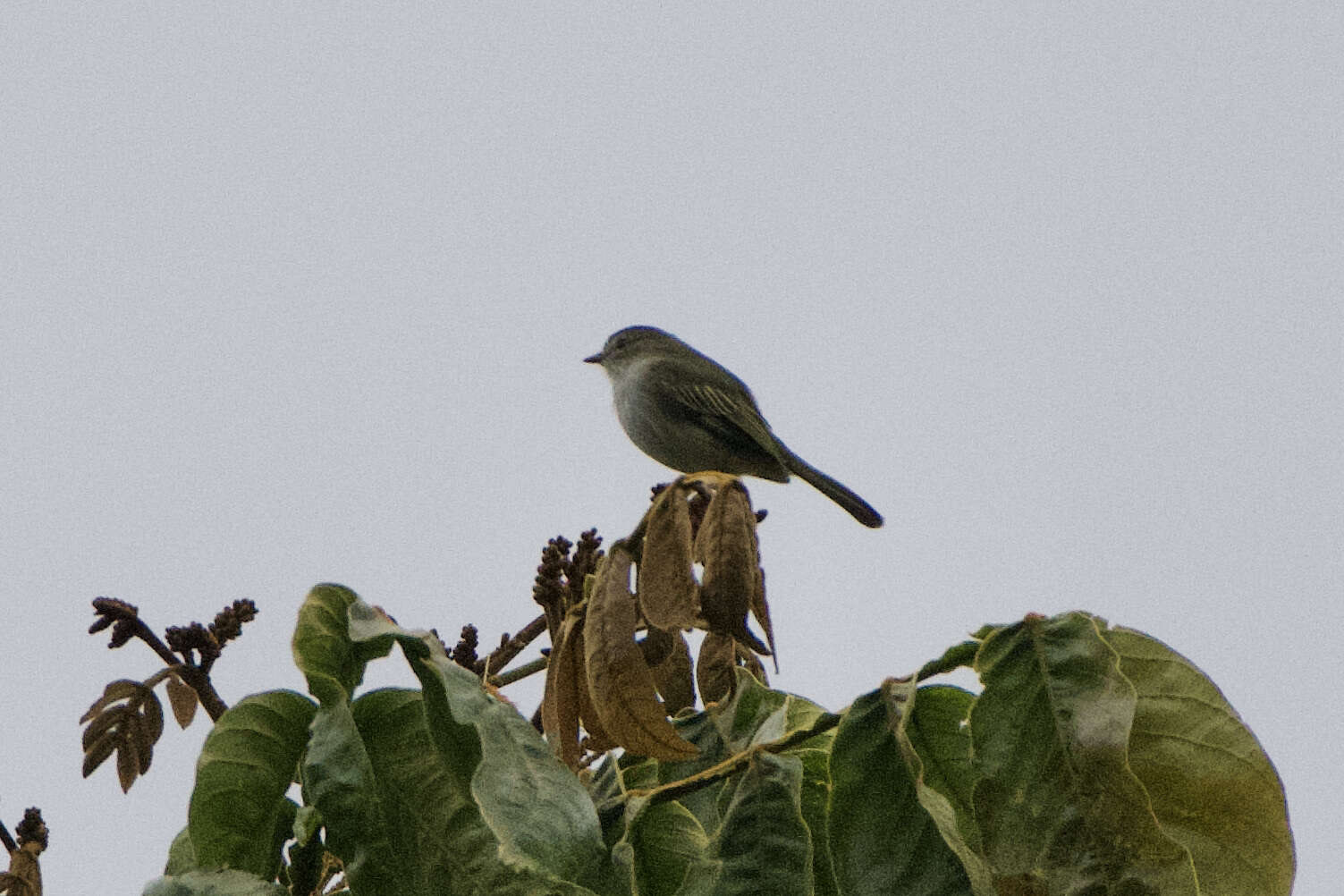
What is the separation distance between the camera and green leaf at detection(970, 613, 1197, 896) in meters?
1.60

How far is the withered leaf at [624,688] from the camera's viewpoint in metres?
1.96

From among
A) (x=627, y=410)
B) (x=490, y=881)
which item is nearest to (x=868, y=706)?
(x=490, y=881)

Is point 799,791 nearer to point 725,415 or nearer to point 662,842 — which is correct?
point 662,842

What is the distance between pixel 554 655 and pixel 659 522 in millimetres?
249

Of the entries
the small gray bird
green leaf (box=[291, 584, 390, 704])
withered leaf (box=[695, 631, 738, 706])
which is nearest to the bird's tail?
the small gray bird

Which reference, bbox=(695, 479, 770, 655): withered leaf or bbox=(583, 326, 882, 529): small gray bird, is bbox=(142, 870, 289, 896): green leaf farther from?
bbox=(583, 326, 882, 529): small gray bird

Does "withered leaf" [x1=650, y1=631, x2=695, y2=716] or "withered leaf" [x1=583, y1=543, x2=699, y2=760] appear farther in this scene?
"withered leaf" [x1=650, y1=631, x2=695, y2=716]

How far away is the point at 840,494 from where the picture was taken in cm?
554

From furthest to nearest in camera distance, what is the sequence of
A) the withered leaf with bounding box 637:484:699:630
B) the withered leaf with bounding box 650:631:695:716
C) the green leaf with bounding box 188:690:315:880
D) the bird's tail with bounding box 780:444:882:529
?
the bird's tail with bounding box 780:444:882:529
the withered leaf with bounding box 650:631:695:716
the withered leaf with bounding box 637:484:699:630
the green leaf with bounding box 188:690:315:880

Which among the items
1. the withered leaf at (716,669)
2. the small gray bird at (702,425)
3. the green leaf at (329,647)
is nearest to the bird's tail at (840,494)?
the small gray bird at (702,425)

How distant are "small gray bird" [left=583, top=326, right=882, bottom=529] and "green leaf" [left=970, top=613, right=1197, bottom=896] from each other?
3.78 metres

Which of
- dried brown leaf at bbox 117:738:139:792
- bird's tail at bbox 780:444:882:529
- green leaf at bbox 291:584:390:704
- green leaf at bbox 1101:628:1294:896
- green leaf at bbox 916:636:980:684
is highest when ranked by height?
bird's tail at bbox 780:444:882:529

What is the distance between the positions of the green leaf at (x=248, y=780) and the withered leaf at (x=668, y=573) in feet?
1.56

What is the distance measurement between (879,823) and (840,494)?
3837 millimetres
